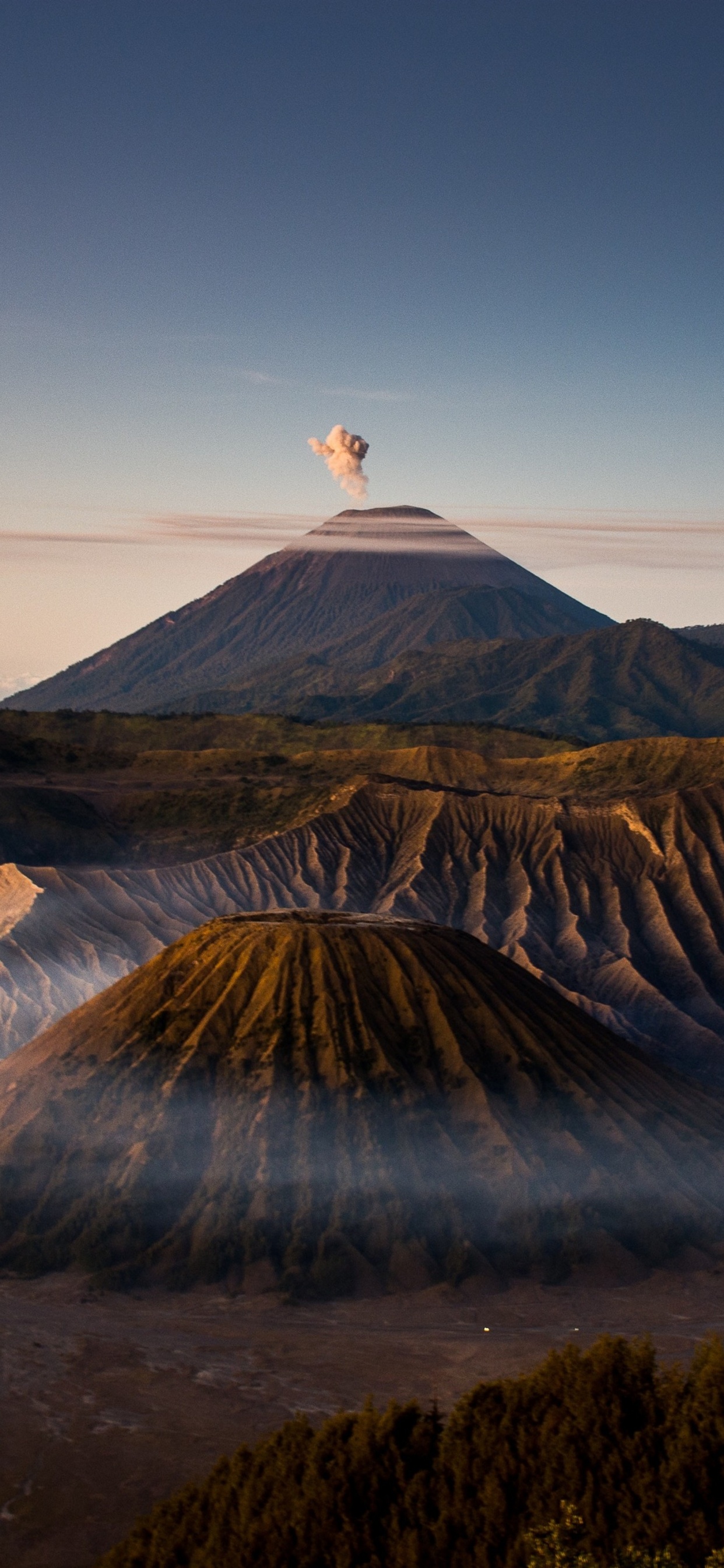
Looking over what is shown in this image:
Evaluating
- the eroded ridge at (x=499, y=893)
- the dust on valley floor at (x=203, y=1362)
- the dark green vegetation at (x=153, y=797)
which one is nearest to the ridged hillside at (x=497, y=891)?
the eroded ridge at (x=499, y=893)

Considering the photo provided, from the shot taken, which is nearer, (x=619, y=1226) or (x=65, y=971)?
(x=619, y=1226)

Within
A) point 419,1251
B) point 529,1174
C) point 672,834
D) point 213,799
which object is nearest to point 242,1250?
point 419,1251

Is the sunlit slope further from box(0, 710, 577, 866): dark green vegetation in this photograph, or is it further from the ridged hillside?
box(0, 710, 577, 866): dark green vegetation

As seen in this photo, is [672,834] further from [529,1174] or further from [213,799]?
[529,1174]

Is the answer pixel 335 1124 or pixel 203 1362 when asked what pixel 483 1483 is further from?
pixel 335 1124

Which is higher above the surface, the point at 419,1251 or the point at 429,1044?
the point at 429,1044

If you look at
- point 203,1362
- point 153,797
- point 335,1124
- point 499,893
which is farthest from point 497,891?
point 203,1362

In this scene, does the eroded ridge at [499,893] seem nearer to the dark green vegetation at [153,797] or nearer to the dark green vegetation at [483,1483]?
the dark green vegetation at [153,797]

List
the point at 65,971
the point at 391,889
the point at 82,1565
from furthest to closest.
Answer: the point at 391,889, the point at 65,971, the point at 82,1565
